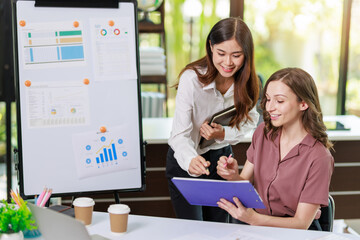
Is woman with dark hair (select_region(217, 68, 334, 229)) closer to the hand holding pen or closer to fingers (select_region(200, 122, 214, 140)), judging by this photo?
the hand holding pen

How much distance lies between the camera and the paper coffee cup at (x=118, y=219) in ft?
5.48

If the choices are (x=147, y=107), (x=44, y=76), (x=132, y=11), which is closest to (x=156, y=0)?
(x=147, y=107)

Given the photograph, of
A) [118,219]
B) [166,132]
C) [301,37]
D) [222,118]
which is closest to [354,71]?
[301,37]

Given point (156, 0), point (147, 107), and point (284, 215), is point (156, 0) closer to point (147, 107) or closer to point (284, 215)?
point (147, 107)

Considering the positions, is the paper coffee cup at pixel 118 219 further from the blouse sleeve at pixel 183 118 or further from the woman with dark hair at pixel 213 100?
the blouse sleeve at pixel 183 118

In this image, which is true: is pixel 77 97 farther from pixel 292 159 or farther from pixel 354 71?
pixel 354 71

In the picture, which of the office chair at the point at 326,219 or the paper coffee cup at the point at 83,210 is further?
the office chair at the point at 326,219

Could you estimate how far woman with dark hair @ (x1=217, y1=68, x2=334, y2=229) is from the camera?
1.82 m

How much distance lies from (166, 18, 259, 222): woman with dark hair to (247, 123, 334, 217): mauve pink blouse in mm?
256

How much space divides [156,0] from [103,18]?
1.30m

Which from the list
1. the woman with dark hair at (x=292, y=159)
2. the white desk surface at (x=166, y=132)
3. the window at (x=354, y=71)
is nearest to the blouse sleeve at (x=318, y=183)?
the woman with dark hair at (x=292, y=159)

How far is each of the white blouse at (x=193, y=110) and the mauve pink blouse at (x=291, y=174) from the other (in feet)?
0.93

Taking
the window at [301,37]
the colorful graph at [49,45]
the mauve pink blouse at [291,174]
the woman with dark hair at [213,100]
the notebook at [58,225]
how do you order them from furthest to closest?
1. the window at [301,37]
2. the colorful graph at [49,45]
3. the woman with dark hair at [213,100]
4. the mauve pink blouse at [291,174]
5. the notebook at [58,225]

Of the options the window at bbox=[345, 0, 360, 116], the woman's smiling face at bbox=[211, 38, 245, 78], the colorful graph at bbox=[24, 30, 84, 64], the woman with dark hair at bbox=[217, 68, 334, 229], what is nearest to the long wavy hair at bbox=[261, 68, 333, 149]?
the woman with dark hair at bbox=[217, 68, 334, 229]
